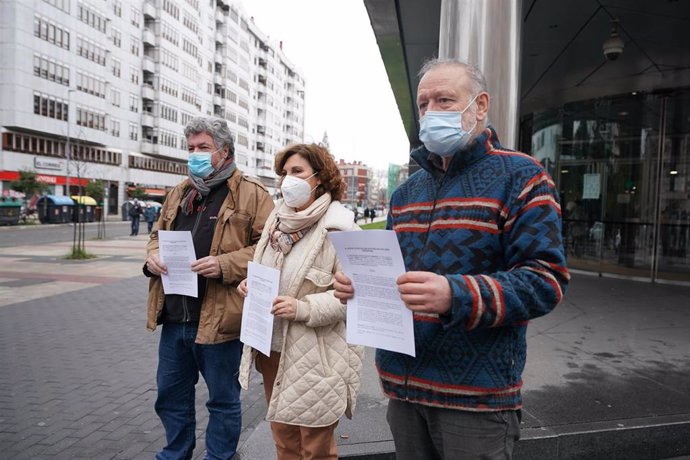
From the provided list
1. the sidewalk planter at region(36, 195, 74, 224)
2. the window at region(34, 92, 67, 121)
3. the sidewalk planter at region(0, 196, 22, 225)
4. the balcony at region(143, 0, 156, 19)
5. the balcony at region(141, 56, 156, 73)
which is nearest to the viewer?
the sidewalk planter at region(0, 196, 22, 225)

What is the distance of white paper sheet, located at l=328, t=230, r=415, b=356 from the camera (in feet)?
A: 5.99

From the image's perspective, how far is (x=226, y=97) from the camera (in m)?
80.7

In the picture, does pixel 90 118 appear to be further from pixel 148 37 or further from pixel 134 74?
pixel 148 37

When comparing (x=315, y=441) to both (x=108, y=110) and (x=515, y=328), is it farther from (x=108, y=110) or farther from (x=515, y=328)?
(x=108, y=110)

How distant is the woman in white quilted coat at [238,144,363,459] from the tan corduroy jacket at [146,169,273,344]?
0.25m

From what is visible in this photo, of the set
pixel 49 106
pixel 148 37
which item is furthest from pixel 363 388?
Result: pixel 148 37

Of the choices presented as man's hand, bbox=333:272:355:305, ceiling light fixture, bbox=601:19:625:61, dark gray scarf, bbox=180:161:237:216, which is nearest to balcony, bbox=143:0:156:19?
ceiling light fixture, bbox=601:19:625:61

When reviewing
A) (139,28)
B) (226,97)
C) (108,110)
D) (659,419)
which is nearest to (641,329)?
(659,419)

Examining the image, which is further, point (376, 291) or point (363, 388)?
point (363, 388)

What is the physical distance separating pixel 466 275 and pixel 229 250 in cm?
196

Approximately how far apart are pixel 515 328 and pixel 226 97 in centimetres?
8352

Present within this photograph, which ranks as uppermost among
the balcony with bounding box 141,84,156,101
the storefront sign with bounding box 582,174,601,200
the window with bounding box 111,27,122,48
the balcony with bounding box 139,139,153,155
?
the window with bounding box 111,27,122,48

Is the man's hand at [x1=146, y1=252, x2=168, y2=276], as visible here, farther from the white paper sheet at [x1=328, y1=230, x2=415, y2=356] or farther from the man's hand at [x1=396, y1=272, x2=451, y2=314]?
the man's hand at [x1=396, y1=272, x2=451, y2=314]

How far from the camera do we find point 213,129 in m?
3.49
